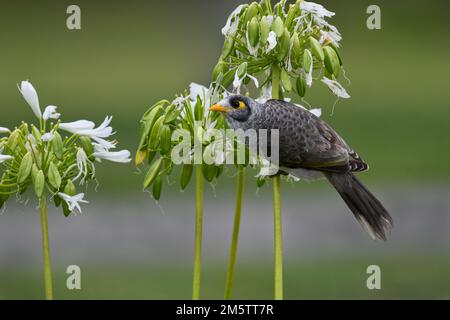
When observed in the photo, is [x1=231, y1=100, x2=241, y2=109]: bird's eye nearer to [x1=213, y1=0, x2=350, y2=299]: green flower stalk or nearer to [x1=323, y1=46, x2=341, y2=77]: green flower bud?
[x1=213, y1=0, x2=350, y2=299]: green flower stalk

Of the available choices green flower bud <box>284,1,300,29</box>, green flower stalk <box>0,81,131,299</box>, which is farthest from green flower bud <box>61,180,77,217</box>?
green flower bud <box>284,1,300,29</box>

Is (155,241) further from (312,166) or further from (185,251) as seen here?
(312,166)

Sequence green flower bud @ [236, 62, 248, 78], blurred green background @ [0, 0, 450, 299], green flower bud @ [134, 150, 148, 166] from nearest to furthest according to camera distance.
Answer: green flower bud @ [236, 62, 248, 78] → green flower bud @ [134, 150, 148, 166] → blurred green background @ [0, 0, 450, 299]

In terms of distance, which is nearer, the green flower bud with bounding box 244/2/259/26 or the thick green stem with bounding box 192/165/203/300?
the thick green stem with bounding box 192/165/203/300

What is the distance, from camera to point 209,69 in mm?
12648

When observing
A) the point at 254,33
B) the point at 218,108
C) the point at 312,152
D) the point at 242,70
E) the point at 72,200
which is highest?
the point at 254,33

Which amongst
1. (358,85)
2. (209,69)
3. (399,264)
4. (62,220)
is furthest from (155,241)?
(358,85)

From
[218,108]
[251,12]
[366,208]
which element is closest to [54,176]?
[218,108]

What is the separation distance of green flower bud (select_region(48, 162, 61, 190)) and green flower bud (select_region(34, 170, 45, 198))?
34mm

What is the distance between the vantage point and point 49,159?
3215 mm

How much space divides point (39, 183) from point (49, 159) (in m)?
0.11

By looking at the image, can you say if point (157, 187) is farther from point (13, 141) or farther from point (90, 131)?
point (13, 141)

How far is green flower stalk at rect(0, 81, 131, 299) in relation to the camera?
3154 mm

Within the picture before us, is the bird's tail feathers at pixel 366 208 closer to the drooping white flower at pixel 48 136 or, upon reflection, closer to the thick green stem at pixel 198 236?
the thick green stem at pixel 198 236
